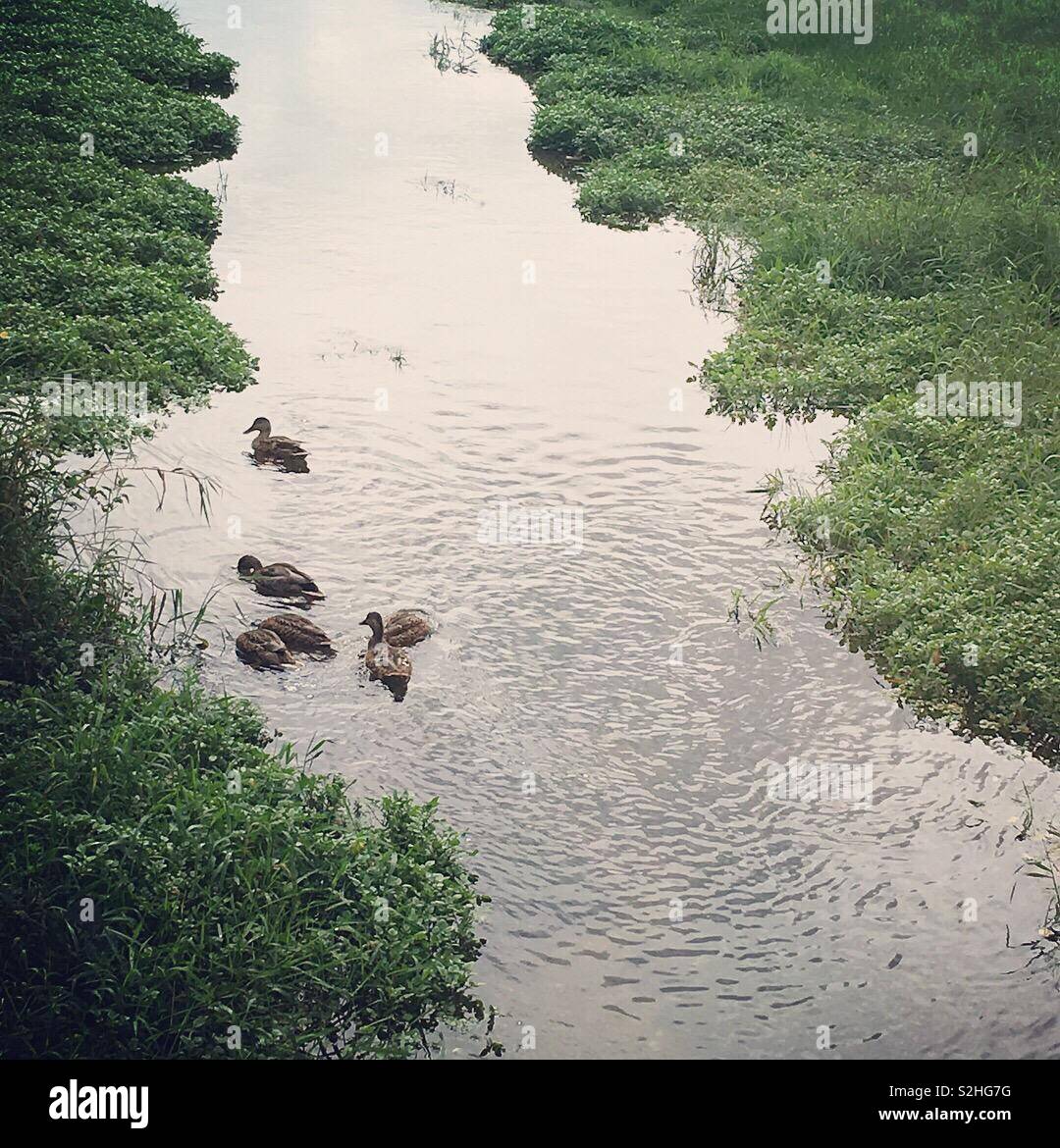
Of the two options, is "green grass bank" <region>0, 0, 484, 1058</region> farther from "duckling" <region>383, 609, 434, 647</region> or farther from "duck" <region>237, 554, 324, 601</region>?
"duckling" <region>383, 609, 434, 647</region>

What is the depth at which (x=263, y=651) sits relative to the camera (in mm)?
6887

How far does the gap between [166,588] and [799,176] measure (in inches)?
344

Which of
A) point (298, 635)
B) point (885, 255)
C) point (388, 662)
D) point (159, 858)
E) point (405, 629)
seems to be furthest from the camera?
point (885, 255)

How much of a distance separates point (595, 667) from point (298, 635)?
1499mm

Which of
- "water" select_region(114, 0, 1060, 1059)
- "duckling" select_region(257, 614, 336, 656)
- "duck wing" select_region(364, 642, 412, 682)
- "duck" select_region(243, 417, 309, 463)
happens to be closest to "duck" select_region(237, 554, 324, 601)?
"water" select_region(114, 0, 1060, 1059)

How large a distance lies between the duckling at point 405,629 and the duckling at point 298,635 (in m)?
0.31

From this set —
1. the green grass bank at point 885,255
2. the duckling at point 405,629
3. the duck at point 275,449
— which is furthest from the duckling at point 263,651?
the green grass bank at point 885,255

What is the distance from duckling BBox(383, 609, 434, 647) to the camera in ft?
23.3

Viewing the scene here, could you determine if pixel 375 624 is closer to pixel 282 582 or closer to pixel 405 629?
pixel 405 629

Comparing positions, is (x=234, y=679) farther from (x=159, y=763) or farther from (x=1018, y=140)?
(x=1018, y=140)

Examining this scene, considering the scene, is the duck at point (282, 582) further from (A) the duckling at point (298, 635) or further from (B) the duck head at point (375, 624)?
(B) the duck head at point (375, 624)

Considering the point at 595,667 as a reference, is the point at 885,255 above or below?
above

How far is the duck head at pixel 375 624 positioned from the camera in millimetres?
7043

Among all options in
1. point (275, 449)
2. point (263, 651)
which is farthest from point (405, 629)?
point (275, 449)
